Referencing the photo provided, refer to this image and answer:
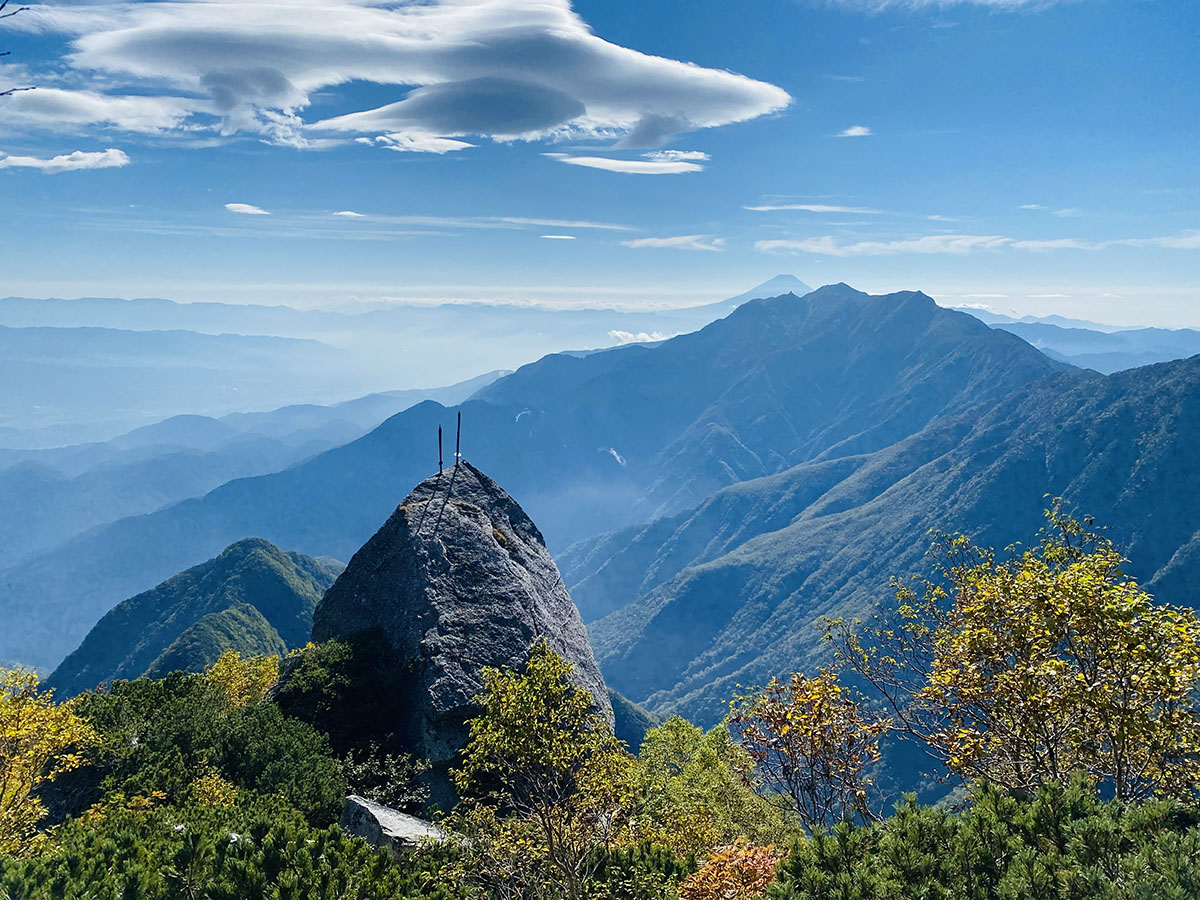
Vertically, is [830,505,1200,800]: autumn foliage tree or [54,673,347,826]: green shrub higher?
[830,505,1200,800]: autumn foliage tree

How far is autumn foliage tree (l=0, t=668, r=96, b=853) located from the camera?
27.1m

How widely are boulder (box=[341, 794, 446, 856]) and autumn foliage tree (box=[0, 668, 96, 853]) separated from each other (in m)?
10.6

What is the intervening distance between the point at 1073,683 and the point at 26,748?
3694 cm

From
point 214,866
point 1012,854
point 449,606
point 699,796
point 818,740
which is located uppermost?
point 1012,854

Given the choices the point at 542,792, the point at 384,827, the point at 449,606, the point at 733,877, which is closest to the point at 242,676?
the point at 449,606

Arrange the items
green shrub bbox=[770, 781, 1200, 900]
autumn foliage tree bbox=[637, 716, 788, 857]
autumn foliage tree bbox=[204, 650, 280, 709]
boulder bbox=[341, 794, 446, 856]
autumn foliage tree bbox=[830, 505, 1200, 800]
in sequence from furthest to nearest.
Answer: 1. autumn foliage tree bbox=[204, 650, 280, 709]
2. autumn foliage tree bbox=[637, 716, 788, 857]
3. boulder bbox=[341, 794, 446, 856]
4. autumn foliage tree bbox=[830, 505, 1200, 800]
5. green shrub bbox=[770, 781, 1200, 900]

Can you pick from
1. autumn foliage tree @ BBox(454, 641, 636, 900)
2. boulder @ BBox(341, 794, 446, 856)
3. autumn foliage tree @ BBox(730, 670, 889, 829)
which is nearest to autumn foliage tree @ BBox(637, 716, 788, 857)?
autumn foliage tree @ BBox(730, 670, 889, 829)

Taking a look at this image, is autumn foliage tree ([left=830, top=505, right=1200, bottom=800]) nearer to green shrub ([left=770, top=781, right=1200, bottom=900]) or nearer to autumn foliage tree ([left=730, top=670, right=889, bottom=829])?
autumn foliage tree ([left=730, top=670, right=889, bottom=829])

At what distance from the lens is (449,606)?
46.0 m

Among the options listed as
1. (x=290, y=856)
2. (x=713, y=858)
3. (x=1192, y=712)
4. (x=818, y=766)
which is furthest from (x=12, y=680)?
(x=1192, y=712)

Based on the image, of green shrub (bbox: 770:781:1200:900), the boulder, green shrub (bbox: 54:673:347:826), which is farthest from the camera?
green shrub (bbox: 54:673:347:826)

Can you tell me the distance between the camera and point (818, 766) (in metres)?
22.7

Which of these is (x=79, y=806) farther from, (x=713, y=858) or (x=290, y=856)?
(x=713, y=858)

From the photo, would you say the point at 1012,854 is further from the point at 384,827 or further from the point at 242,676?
the point at 242,676
